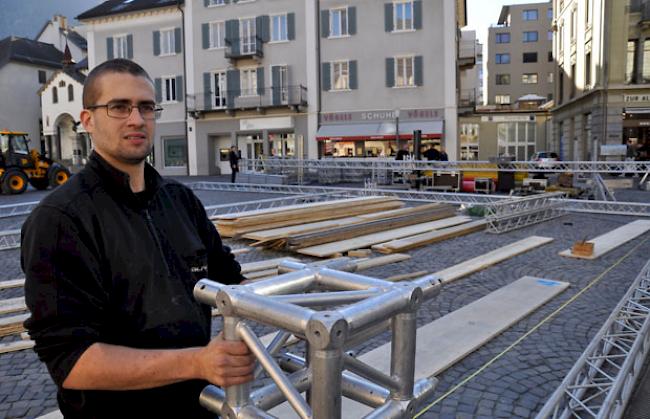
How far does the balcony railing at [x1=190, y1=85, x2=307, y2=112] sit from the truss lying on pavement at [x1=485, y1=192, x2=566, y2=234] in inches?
822

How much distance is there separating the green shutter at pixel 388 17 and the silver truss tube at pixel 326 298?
1209 inches

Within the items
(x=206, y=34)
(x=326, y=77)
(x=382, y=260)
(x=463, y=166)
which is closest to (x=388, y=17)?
(x=326, y=77)

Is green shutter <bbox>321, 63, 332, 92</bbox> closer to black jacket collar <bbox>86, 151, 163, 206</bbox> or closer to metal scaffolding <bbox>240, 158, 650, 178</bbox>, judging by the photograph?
metal scaffolding <bbox>240, 158, 650, 178</bbox>

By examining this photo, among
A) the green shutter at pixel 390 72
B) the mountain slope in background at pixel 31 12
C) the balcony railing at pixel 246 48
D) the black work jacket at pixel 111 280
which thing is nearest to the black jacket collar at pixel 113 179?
the black work jacket at pixel 111 280

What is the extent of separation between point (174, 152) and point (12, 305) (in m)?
31.7

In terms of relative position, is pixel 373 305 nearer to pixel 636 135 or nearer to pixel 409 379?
pixel 409 379

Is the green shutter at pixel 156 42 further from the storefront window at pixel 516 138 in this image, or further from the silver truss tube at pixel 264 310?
the silver truss tube at pixel 264 310

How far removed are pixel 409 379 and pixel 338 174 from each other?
25994 mm

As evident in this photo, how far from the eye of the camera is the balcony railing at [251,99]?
31.7 m

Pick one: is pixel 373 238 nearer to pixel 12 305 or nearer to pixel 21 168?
pixel 12 305

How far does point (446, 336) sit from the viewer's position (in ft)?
15.2

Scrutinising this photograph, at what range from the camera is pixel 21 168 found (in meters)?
21.4

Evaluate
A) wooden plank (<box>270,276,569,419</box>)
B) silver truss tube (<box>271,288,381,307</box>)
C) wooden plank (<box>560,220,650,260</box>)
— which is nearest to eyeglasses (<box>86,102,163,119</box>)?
silver truss tube (<box>271,288,381,307</box>)

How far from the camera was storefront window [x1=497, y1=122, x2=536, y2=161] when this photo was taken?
5150 cm
